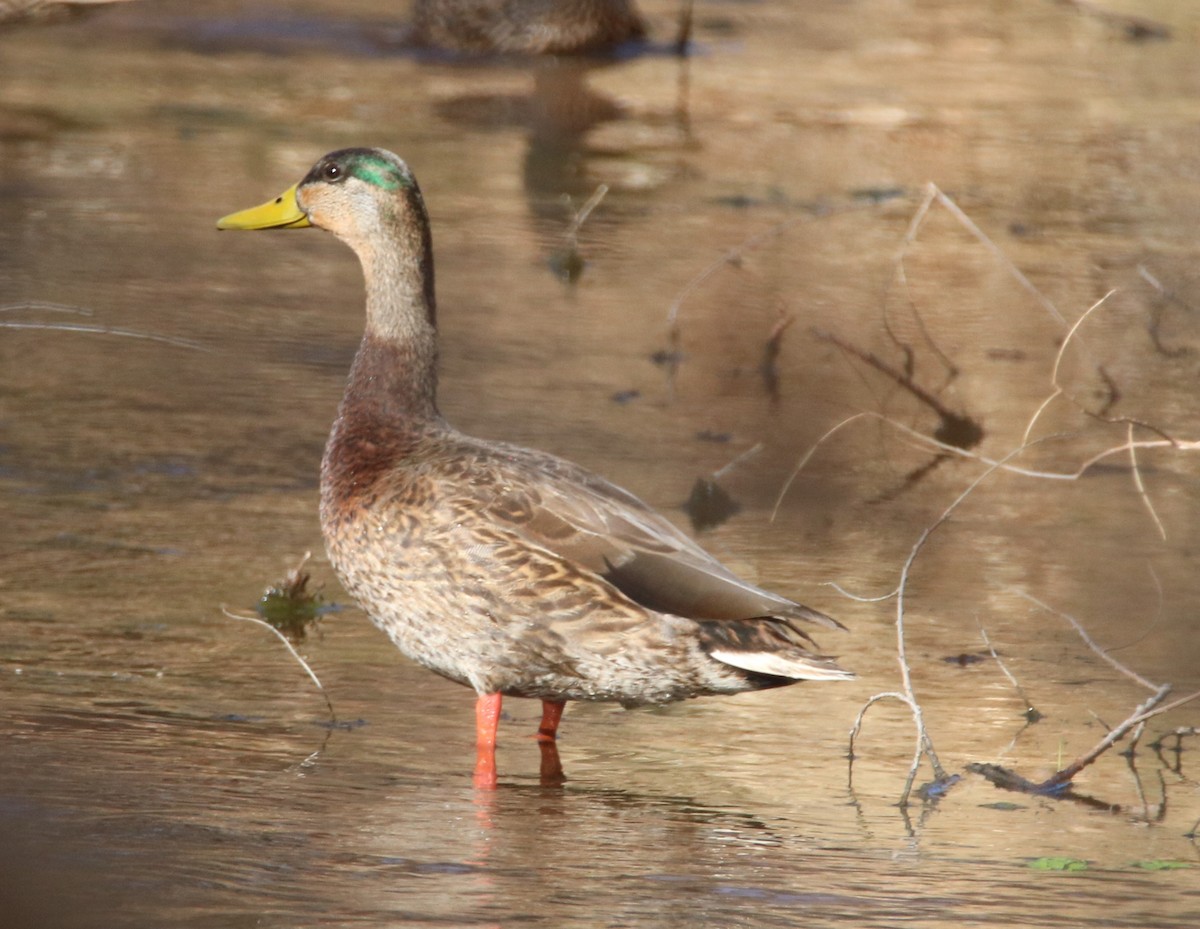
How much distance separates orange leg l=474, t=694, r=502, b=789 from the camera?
15.2 ft

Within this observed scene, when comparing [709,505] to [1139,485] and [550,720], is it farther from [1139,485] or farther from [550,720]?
[1139,485]

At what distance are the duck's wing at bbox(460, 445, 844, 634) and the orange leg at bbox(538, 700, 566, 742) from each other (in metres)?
0.38

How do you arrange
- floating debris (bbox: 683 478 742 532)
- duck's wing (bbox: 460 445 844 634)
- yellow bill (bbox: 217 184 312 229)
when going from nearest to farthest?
duck's wing (bbox: 460 445 844 634) < yellow bill (bbox: 217 184 312 229) < floating debris (bbox: 683 478 742 532)

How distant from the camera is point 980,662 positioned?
542 cm

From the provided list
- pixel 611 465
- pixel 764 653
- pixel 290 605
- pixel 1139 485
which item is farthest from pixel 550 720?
pixel 611 465

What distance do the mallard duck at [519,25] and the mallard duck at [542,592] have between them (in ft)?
36.5

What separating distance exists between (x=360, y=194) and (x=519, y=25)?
10.6 metres

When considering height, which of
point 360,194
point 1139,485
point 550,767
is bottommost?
point 550,767

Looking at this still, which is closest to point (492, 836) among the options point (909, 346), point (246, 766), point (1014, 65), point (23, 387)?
point (246, 766)

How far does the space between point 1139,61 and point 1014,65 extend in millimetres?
1036

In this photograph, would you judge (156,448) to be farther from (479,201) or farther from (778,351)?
(479,201)

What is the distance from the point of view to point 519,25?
15914mm

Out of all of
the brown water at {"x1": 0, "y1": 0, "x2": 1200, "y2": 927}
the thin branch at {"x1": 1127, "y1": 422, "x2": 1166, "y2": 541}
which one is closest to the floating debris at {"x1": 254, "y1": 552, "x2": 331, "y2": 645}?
the brown water at {"x1": 0, "y1": 0, "x2": 1200, "y2": 927}

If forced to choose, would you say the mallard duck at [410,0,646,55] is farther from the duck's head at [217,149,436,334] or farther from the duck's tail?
the duck's tail
